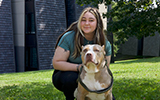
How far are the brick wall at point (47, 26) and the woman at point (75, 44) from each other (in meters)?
12.6

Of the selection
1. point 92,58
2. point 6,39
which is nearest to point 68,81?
point 92,58

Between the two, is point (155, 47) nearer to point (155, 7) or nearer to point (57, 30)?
point (57, 30)

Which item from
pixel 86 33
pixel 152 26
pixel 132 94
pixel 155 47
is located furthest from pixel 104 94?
pixel 155 47

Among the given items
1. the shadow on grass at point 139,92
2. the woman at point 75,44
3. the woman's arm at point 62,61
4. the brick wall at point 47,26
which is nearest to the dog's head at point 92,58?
the woman at point 75,44

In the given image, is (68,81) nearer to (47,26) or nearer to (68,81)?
(68,81)

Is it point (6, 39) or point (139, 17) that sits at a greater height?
point (139, 17)

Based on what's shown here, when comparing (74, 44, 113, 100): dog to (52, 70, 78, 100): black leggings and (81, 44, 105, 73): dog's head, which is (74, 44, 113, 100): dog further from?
(52, 70, 78, 100): black leggings

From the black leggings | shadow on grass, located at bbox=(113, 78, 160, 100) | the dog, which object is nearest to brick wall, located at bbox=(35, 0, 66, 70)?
shadow on grass, located at bbox=(113, 78, 160, 100)

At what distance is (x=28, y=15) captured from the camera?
655 inches

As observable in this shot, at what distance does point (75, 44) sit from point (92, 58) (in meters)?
0.86

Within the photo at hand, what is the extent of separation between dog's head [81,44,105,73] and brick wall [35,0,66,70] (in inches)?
530

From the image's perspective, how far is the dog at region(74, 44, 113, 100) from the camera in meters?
2.79

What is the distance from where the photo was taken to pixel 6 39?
1569cm

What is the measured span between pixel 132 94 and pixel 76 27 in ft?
9.11
